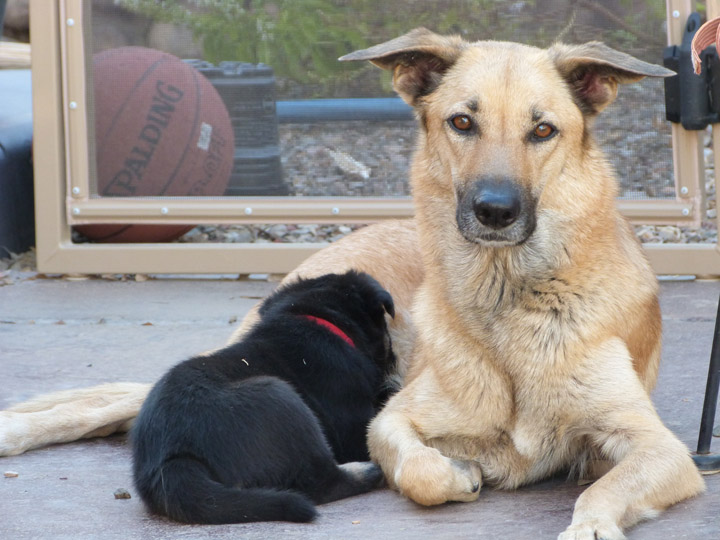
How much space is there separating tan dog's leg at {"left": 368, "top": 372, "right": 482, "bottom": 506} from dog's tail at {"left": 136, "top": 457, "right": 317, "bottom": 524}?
35 centimetres

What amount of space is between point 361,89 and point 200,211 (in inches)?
51.9

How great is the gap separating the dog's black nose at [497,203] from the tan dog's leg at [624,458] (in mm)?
557

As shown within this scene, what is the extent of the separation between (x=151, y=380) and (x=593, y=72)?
2.46 meters

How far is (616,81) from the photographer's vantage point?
3.34 meters

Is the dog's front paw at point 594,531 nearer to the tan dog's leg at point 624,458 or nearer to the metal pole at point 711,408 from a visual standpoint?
the tan dog's leg at point 624,458

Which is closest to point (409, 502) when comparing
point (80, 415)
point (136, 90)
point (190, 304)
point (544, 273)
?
point (544, 273)

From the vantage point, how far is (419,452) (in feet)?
10.1

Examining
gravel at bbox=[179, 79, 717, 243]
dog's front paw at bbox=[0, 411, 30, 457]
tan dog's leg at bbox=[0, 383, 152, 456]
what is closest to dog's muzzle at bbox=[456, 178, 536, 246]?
tan dog's leg at bbox=[0, 383, 152, 456]

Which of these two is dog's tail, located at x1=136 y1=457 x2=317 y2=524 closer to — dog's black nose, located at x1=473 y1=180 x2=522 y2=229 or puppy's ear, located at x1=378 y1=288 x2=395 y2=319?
dog's black nose, located at x1=473 y1=180 x2=522 y2=229

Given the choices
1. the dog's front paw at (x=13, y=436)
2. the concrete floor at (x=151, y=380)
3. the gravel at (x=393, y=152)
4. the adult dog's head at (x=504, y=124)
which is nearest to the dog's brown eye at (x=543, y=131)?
the adult dog's head at (x=504, y=124)

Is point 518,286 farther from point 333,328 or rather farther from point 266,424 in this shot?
point 266,424

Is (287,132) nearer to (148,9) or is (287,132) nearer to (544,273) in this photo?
(148,9)

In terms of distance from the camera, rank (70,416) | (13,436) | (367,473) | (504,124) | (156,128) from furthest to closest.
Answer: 1. (156,128)
2. (70,416)
3. (13,436)
4. (367,473)
5. (504,124)

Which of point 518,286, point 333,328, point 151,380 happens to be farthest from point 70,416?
point 518,286
